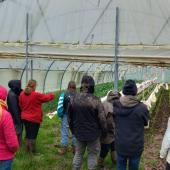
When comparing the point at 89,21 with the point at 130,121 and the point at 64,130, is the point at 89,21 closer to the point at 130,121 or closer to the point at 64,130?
the point at 64,130

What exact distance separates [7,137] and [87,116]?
1676 millimetres

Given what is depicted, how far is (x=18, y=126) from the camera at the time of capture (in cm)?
723

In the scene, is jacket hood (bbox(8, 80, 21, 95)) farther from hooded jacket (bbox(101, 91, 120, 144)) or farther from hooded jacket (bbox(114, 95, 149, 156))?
hooded jacket (bbox(114, 95, 149, 156))

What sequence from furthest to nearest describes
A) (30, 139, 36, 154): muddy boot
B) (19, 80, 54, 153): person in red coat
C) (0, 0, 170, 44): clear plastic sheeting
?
(0, 0, 170, 44): clear plastic sheeting
(30, 139, 36, 154): muddy boot
(19, 80, 54, 153): person in red coat

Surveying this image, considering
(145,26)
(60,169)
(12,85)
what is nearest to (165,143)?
(60,169)

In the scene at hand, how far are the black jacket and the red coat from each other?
158cm

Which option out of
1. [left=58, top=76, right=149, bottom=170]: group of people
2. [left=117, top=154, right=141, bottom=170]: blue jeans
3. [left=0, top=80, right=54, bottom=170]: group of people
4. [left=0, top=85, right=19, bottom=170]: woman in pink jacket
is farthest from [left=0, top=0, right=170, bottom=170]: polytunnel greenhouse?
[left=0, top=85, right=19, bottom=170]: woman in pink jacket

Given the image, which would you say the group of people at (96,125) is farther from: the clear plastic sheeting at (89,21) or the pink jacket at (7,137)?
the clear plastic sheeting at (89,21)

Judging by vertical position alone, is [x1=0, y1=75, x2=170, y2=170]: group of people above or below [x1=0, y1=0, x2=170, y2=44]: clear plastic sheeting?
below

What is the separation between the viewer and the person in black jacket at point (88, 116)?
610 cm

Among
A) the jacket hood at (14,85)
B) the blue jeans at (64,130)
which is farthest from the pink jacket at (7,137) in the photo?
the blue jeans at (64,130)

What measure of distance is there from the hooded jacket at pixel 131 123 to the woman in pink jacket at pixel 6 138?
5.22 ft

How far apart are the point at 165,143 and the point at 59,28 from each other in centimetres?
555

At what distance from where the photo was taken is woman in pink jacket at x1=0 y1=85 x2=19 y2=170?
15.4 feet
